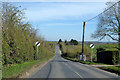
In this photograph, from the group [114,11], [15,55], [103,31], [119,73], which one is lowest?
[119,73]

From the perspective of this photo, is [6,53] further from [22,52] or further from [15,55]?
[22,52]

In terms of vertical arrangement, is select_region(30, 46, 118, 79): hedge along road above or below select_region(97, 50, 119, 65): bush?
below

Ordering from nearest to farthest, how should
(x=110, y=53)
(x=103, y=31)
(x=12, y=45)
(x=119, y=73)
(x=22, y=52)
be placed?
1. (x=119, y=73)
2. (x=12, y=45)
3. (x=22, y=52)
4. (x=110, y=53)
5. (x=103, y=31)

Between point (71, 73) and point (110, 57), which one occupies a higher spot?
point (110, 57)

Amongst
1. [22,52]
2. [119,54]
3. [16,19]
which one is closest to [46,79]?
[22,52]

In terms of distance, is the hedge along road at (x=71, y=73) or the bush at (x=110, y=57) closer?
the hedge along road at (x=71, y=73)

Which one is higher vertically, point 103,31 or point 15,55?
point 103,31

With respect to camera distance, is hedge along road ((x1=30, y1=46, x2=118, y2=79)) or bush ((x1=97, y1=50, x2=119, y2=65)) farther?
bush ((x1=97, y1=50, x2=119, y2=65))

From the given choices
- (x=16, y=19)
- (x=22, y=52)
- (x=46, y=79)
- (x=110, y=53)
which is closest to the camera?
(x=46, y=79)

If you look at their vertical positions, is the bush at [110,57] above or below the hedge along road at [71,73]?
above

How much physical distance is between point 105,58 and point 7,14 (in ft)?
64.0

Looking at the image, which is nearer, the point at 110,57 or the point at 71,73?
the point at 71,73

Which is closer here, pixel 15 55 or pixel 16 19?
pixel 15 55

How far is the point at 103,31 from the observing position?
35.8 metres
